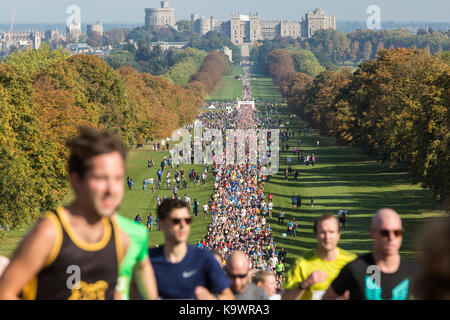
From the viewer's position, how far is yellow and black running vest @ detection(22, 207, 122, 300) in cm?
611

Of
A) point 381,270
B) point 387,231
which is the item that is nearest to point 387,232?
point 387,231

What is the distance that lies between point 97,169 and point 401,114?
6210cm

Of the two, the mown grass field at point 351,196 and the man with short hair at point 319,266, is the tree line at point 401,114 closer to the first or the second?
the mown grass field at point 351,196

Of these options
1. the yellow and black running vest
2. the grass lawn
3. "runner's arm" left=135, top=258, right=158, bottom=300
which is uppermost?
the yellow and black running vest

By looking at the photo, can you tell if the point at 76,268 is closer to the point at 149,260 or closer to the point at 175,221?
the point at 149,260

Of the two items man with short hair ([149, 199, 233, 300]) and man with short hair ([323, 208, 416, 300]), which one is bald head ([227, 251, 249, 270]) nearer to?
man with short hair ([149, 199, 233, 300])

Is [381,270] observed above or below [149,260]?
below

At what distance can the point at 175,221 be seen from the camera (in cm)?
759

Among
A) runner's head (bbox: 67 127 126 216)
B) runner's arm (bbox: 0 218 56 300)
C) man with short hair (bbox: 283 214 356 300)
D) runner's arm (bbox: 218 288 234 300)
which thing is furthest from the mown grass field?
runner's arm (bbox: 0 218 56 300)

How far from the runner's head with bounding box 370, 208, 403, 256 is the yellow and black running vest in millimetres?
2201

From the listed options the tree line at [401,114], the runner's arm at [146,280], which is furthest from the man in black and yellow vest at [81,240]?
the tree line at [401,114]

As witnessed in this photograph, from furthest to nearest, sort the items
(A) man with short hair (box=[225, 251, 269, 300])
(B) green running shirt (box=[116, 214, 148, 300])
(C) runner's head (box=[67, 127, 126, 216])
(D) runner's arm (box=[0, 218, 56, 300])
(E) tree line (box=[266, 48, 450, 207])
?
1. (E) tree line (box=[266, 48, 450, 207])
2. (A) man with short hair (box=[225, 251, 269, 300])
3. (B) green running shirt (box=[116, 214, 148, 300])
4. (C) runner's head (box=[67, 127, 126, 216])
5. (D) runner's arm (box=[0, 218, 56, 300])

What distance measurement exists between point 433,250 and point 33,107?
5509cm

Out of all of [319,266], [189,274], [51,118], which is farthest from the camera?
[51,118]
